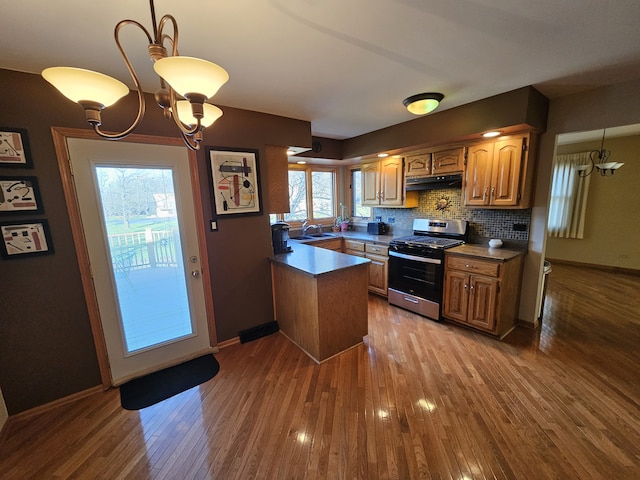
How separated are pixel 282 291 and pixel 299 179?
91.1 inches

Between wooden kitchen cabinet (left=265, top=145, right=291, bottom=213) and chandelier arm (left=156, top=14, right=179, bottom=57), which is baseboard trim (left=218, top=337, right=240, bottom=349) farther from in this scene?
chandelier arm (left=156, top=14, right=179, bottom=57)

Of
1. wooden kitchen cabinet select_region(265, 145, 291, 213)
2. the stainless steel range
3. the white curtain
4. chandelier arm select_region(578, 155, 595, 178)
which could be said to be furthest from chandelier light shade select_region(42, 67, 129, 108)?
chandelier arm select_region(578, 155, 595, 178)

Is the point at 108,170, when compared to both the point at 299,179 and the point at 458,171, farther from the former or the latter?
the point at 458,171

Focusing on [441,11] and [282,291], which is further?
[282,291]

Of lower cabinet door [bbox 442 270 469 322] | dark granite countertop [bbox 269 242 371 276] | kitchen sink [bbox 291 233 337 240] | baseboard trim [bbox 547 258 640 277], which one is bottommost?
baseboard trim [bbox 547 258 640 277]

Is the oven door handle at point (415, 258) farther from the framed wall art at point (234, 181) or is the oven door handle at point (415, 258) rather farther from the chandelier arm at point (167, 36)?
the chandelier arm at point (167, 36)

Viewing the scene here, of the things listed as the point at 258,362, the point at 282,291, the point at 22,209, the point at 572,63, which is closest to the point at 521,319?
the point at 572,63

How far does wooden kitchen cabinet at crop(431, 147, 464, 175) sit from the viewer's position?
306 centimetres

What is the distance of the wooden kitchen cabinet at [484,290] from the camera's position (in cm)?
266

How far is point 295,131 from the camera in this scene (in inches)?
117

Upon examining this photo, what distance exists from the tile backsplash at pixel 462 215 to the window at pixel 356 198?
1.84 feet

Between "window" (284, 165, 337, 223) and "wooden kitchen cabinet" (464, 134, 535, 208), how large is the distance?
2.48 metres

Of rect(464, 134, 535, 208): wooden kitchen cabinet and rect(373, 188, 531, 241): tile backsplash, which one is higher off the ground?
rect(464, 134, 535, 208): wooden kitchen cabinet

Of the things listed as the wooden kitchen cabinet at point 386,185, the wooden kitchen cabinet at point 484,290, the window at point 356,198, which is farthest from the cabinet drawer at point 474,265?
the window at point 356,198
